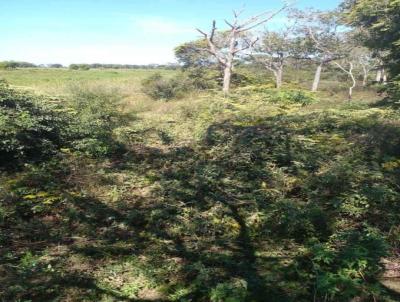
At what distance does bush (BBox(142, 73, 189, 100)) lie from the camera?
A: 19922mm

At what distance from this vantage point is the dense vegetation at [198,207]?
4.34 meters

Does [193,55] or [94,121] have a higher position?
[193,55]

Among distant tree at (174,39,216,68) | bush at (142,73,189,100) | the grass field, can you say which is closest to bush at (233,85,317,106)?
bush at (142,73,189,100)

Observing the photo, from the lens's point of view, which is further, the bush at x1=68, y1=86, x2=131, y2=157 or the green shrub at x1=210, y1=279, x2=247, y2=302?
the bush at x1=68, y1=86, x2=131, y2=157

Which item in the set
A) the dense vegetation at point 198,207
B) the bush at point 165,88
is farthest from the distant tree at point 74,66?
the dense vegetation at point 198,207

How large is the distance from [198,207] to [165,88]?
1508 centimetres

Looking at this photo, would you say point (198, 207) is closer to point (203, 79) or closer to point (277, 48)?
point (203, 79)

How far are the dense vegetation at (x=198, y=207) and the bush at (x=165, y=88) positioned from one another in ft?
28.1

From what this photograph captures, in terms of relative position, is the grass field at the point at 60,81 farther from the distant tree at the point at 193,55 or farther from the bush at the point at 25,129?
the bush at the point at 25,129

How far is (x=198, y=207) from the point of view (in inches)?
249

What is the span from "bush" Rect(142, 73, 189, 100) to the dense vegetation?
28.1 feet

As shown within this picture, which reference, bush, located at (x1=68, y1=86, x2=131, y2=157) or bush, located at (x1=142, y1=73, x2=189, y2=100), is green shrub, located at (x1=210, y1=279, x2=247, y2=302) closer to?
bush, located at (x1=68, y1=86, x2=131, y2=157)

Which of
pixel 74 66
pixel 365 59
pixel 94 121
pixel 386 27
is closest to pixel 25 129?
pixel 94 121

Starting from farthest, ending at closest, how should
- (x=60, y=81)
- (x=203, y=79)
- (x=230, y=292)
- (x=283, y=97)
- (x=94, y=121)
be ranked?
(x=60, y=81) → (x=203, y=79) → (x=283, y=97) → (x=94, y=121) → (x=230, y=292)
